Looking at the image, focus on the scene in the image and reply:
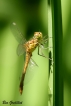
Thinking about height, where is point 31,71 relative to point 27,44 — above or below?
below

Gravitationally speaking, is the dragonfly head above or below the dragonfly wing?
above

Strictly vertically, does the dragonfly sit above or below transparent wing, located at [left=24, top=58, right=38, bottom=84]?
above

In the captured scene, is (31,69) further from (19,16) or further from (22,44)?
(19,16)

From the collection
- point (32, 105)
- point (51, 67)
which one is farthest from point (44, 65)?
point (32, 105)

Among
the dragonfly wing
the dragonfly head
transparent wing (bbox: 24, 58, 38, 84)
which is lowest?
transparent wing (bbox: 24, 58, 38, 84)
